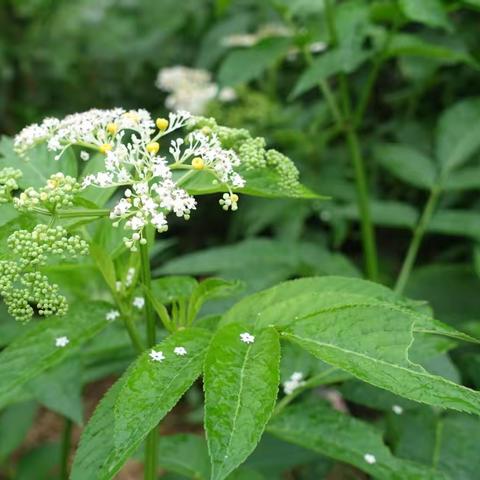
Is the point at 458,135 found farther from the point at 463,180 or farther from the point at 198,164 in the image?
the point at 198,164

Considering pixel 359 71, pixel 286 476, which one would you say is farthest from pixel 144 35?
pixel 286 476

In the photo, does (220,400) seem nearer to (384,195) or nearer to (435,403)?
(435,403)

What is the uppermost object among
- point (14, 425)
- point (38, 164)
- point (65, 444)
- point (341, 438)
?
point (38, 164)

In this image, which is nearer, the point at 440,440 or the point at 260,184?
the point at 260,184

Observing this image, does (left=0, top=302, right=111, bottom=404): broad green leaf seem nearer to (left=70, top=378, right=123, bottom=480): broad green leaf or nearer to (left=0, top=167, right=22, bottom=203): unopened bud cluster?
(left=70, top=378, right=123, bottom=480): broad green leaf

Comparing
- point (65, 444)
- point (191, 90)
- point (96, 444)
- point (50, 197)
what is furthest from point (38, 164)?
point (191, 90)

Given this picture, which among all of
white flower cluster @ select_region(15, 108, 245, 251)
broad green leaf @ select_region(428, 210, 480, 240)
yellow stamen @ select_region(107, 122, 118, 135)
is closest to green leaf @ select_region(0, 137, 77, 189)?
white flower cluster @ select_region(15, 108, 245, 251)
